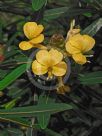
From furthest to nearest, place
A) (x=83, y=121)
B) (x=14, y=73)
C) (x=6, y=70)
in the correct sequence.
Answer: (x=83, y=121)
(x=6, y=70)
(x=14, y=73)

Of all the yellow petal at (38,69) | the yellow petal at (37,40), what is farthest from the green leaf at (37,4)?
the yellow petal at (38,69)

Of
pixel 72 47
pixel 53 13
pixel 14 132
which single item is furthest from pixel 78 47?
pixel 14 132

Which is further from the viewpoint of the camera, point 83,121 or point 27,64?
point 83,121

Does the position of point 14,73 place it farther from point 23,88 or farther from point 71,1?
point 71,1

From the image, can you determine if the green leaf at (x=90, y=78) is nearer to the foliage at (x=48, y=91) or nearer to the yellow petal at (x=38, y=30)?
the foliage at (x=48, y=91)

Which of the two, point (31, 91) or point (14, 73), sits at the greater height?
point (14, 73)

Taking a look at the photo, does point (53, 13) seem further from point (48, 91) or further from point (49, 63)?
point (49, 63)

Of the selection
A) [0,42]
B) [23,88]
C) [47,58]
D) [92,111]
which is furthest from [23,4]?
[47,58]
